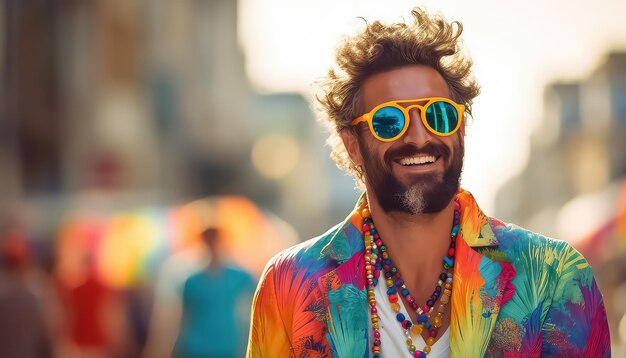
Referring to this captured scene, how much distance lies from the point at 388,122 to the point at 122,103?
40077mm

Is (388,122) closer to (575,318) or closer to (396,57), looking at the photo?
(396,57)

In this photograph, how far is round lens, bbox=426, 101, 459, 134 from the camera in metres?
3.46

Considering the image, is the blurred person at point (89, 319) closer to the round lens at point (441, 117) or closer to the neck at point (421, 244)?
the neck at point (421, 244)

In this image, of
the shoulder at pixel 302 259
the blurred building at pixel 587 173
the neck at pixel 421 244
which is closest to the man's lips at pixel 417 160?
the neck at pixel 421 244

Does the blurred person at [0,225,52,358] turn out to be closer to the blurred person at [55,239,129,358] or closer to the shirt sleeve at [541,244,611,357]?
the blurred person at [55,239,129,358]

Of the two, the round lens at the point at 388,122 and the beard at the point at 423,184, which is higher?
the round lens at the point at 388,122

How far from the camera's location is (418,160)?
348 centimetres


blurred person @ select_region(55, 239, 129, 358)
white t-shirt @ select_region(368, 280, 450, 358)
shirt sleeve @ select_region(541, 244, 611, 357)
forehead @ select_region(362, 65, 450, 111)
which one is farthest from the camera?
blurred person @ select_region(55, 239, 129, 358)

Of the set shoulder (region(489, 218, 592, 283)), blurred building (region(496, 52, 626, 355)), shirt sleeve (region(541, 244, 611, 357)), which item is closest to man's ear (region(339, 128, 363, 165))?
shoulder (region(489, 218, 592, 283))

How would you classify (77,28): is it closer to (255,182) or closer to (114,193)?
(114,193)

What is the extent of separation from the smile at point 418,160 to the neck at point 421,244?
17cm

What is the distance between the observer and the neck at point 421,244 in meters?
3.60

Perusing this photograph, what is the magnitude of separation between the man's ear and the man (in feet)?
0.06

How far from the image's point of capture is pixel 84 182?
1438 inches
